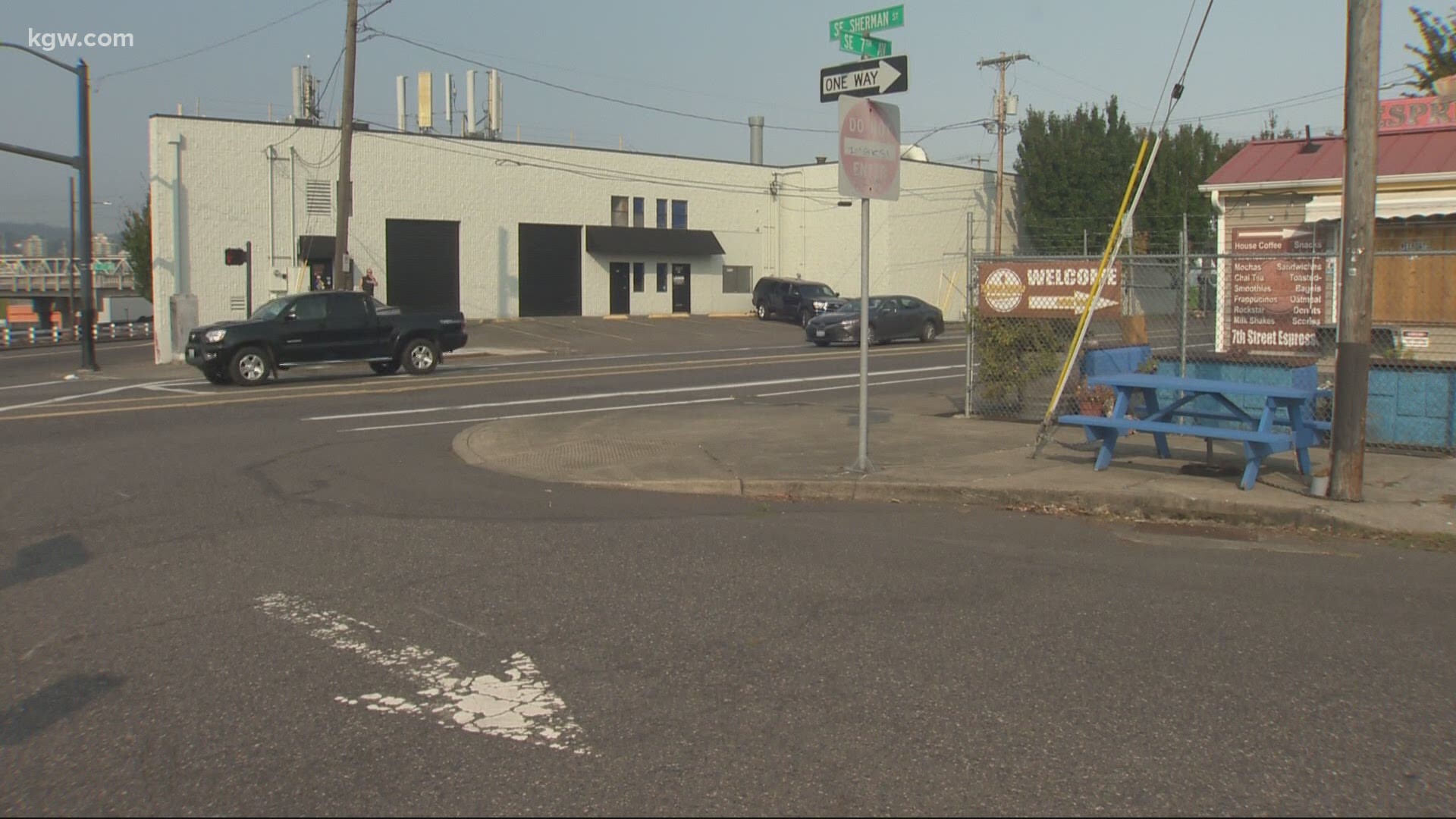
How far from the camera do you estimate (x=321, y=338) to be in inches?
859

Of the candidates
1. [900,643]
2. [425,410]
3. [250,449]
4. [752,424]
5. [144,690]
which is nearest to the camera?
[144,690]

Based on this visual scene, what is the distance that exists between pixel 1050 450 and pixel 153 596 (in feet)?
26.9

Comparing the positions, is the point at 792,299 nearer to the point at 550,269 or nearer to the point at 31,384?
the point at 550,269

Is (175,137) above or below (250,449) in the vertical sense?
above

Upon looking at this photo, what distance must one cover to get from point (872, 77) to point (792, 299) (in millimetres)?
37677

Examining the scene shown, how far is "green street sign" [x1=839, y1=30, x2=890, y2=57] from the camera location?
10.0 metres

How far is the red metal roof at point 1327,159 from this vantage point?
13.9 metres

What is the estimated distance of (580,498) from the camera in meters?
10.0

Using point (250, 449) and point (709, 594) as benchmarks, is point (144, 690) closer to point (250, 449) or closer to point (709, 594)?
point (709, 594)

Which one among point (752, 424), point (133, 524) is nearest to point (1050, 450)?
point (752, 424)

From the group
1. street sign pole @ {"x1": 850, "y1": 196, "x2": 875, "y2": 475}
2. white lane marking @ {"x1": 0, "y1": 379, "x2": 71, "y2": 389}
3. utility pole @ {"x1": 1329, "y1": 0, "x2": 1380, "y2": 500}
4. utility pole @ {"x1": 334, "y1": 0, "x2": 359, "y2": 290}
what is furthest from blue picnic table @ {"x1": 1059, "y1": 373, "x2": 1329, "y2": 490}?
utility pole @ {"x1": 334, "y1": 0, "x2": 359, "y2": 290}

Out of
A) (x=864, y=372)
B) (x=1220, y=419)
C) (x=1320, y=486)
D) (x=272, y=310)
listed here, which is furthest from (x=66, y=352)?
(x=1320, y=486)

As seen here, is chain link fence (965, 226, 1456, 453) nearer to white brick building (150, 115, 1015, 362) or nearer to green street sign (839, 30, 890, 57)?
green street sign (839, 30, 890, 57)

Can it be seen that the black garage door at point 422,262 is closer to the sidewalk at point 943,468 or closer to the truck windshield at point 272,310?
the truck windshield at point 272,310
